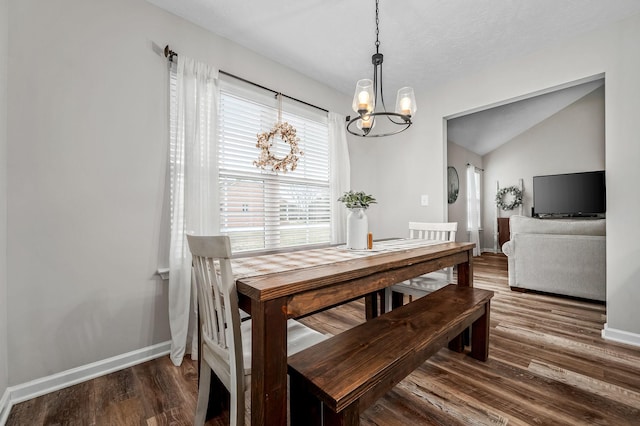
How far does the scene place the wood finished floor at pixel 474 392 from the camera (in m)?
1.33

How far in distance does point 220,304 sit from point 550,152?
7.63 meters

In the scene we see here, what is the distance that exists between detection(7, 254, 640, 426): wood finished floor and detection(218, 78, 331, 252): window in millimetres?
1169

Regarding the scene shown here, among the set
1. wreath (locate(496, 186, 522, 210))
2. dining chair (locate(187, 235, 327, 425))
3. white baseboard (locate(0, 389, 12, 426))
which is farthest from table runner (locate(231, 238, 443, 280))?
wreath (locate(496, 186, 522, 210))

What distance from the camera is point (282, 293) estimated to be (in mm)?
938

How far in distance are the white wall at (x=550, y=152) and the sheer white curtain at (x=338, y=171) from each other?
5.45 metres

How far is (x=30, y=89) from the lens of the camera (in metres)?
1.53

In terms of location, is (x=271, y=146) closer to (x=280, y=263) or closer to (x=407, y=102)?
(x=407, y=102)

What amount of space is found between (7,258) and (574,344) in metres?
3.83

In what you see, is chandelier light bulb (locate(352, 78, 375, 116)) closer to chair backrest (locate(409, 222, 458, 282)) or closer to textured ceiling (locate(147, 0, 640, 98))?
textured ceiling (locate(147, 0, 640, 98))

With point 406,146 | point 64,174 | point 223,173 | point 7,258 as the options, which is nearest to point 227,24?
point 223,173

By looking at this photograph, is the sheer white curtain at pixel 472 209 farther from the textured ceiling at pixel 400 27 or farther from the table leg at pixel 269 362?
the table leg at pixel 269 362

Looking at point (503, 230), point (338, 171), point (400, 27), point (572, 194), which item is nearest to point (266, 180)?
point (338, 171)

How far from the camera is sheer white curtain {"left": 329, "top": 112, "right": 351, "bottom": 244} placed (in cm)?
317

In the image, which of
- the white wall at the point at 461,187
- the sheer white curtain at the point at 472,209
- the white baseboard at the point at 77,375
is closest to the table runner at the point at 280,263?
the white baseboard at the point at 77,375
